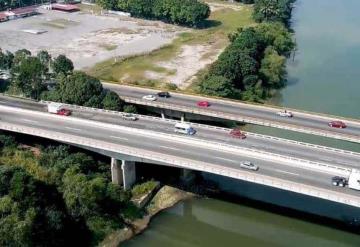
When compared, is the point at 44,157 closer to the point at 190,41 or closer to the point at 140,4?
the point at 190,41

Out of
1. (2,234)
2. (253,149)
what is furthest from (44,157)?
(253,149)

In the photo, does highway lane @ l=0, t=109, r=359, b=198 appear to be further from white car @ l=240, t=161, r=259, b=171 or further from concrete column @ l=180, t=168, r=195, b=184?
concrete column @ l=180, t=168, r=195, b=184

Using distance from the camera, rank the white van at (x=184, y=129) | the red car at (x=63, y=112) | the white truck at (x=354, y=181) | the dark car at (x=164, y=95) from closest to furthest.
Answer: the white truck at (x=354, y=181) → the white van at (x=184, y=129) → the red car at (x=63, y=112) → the dark car at (x=164, y=95)

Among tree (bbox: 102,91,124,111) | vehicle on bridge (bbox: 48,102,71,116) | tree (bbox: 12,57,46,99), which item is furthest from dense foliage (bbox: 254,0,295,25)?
vehicle on bridge (bbox: 48,102,71,116)

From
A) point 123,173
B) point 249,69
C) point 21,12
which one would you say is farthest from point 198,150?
point 21,12

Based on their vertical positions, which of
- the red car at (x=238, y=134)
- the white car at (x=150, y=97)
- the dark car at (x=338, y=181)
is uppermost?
the white car at (x=150, y=97)

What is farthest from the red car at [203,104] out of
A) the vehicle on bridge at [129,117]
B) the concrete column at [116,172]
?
the concrete column at [116,172]

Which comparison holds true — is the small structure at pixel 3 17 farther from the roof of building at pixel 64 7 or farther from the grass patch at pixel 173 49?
the grass patch at pixel 173 49
